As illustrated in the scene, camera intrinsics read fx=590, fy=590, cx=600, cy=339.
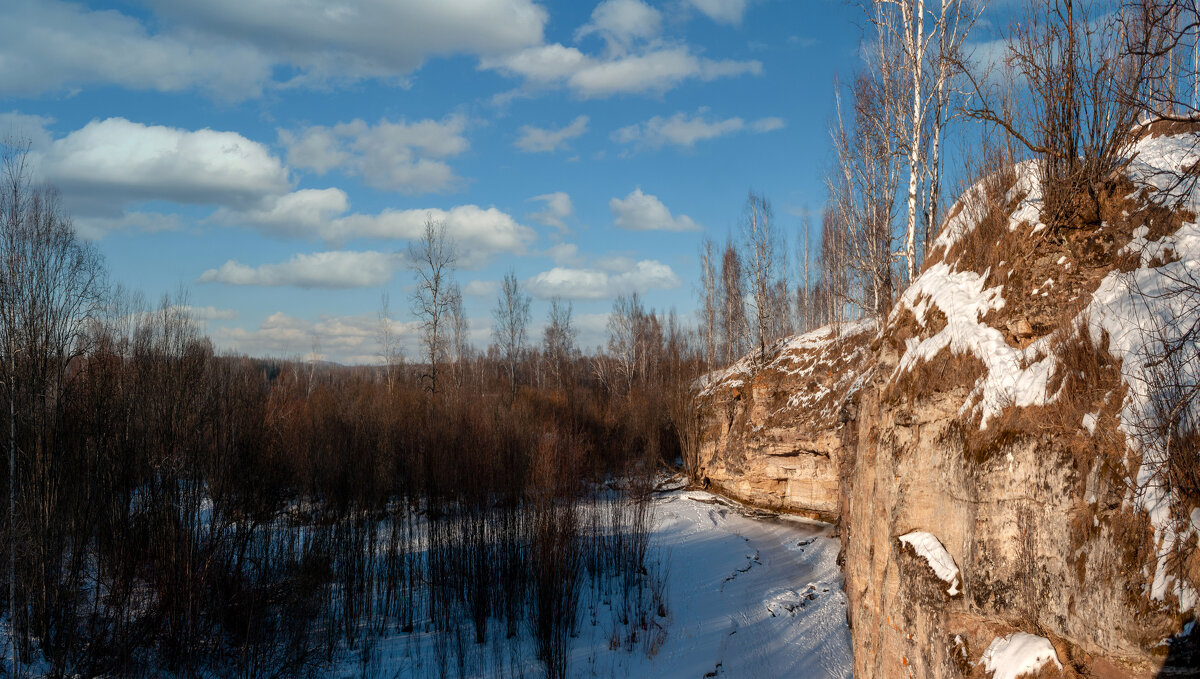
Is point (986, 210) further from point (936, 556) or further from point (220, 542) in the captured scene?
point (220, 542)

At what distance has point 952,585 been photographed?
530cm

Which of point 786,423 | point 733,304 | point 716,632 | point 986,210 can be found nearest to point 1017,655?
point 986,210

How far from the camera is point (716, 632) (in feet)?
38.7

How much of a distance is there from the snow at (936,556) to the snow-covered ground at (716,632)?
18.0 ft

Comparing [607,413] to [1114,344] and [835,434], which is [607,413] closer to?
[835,434]

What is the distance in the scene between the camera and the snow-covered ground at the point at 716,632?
10.4 metres

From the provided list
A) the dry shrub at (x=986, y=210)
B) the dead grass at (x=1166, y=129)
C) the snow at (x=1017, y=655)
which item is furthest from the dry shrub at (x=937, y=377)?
the dead grass at (x=1166, y=129)

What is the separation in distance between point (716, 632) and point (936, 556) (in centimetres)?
736

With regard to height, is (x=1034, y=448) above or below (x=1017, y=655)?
above

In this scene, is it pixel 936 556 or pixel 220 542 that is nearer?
pixel 936 556

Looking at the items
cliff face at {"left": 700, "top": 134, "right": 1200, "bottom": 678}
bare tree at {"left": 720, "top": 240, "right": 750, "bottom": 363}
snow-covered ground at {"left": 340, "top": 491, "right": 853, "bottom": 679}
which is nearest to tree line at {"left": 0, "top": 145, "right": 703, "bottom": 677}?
snow-covered ground at {"left": 340, "top": 491, "right": 853, "bottom": 679}

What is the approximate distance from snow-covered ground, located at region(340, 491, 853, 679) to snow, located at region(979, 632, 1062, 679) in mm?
6146

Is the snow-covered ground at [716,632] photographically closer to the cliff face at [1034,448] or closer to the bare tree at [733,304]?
the cliff face at [1034,448]

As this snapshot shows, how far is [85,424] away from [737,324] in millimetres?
32504
